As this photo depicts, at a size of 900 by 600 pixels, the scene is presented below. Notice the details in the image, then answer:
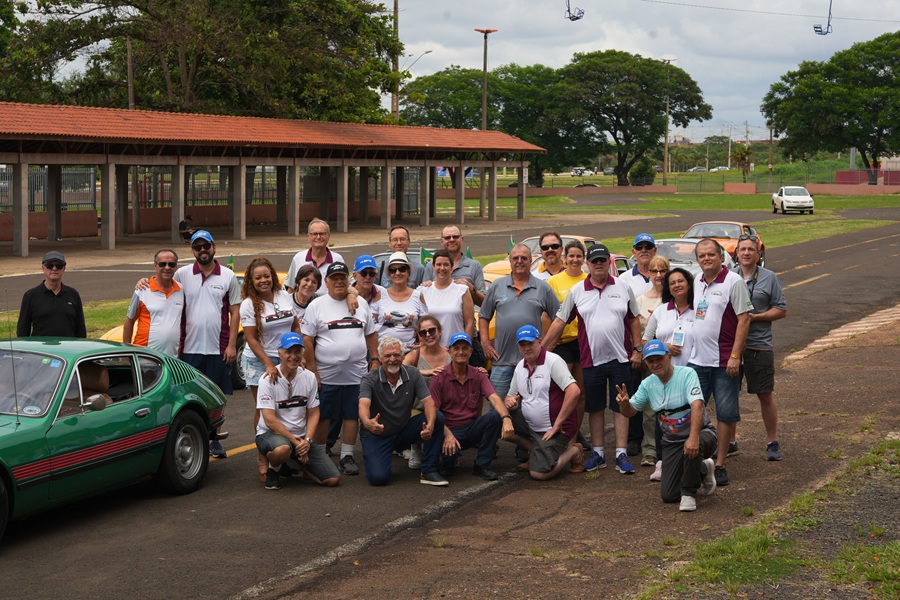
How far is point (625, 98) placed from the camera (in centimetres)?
9862

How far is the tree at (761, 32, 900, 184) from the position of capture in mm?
88125

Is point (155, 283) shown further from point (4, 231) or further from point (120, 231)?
point (120, 231)

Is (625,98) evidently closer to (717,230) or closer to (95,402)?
(717,230)

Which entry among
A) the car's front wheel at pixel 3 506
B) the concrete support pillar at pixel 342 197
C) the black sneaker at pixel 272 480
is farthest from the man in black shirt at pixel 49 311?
the concrete support pillar at pixel 342 197

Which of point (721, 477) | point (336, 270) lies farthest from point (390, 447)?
point (721, 477)

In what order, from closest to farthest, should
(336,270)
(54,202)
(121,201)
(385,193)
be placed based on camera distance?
(336,270), (54,202), (121,201), (385,193)

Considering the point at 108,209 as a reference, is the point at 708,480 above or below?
below

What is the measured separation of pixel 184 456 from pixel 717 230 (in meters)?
21.3

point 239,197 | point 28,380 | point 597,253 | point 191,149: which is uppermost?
point 191,149

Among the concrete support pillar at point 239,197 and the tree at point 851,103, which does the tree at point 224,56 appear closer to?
the concrete support pillar at point 239,197

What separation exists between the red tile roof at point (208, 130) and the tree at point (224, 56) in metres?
2.74

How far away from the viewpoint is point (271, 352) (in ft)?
30.6

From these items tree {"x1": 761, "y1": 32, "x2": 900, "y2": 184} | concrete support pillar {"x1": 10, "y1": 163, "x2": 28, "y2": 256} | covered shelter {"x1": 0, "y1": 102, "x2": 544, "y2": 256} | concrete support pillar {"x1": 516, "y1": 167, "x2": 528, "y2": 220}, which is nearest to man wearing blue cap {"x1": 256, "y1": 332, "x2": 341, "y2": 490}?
covered shelter {"x1": 0, "y1": 102, "x2": 544, "y2": 256}

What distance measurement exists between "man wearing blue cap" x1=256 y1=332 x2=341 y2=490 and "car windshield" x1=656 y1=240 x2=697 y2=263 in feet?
44.5
